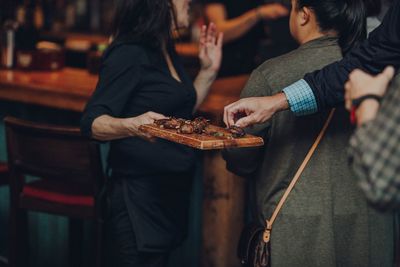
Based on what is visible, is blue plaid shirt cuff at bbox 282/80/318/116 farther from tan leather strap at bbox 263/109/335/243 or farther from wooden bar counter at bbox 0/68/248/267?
wooden bar counter at bbox 0/68/248/267

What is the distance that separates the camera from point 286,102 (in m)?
2.34

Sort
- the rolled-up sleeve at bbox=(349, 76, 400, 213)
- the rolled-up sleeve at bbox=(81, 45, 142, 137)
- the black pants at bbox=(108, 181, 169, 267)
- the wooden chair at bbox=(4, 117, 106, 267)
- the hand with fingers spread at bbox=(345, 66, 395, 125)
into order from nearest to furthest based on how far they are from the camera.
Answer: the rolled-up sleeve at bbox=(349, 76, 400, 213) < the hand with fingers spread at bbox=(345, 66, 395, 125) < the rolled-up sleeve at bbox=(81, 45, 142, 137) < the black pants at bbox=(108, 181, 169, 267) < the wooden chair at bbox=(4, 117, 106, 267)

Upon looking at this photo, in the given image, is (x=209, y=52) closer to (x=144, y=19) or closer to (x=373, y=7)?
(x=144, y=19)

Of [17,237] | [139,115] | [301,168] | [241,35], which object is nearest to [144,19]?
[139,115]

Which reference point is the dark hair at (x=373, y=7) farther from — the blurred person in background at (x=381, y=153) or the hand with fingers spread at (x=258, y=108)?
the blurred person in background at (x=381, y=153)

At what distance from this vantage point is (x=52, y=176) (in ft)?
10.6

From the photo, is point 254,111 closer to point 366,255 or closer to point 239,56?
point 366,255

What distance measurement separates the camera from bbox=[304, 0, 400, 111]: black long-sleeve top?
2.34 m

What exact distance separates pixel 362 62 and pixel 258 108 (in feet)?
1.28

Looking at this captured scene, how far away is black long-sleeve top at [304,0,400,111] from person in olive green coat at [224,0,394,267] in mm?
115

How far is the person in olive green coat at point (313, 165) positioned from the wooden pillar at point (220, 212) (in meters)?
0.92

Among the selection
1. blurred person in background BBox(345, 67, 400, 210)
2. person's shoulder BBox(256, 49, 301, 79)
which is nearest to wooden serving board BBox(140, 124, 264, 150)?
person's shoulder BBox(256, 49, 301, 79)

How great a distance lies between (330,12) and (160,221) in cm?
117

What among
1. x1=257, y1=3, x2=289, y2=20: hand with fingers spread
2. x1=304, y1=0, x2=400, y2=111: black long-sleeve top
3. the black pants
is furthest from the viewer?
x1=257, y1=3, x2=289, y2=20: hand with fingers spread
